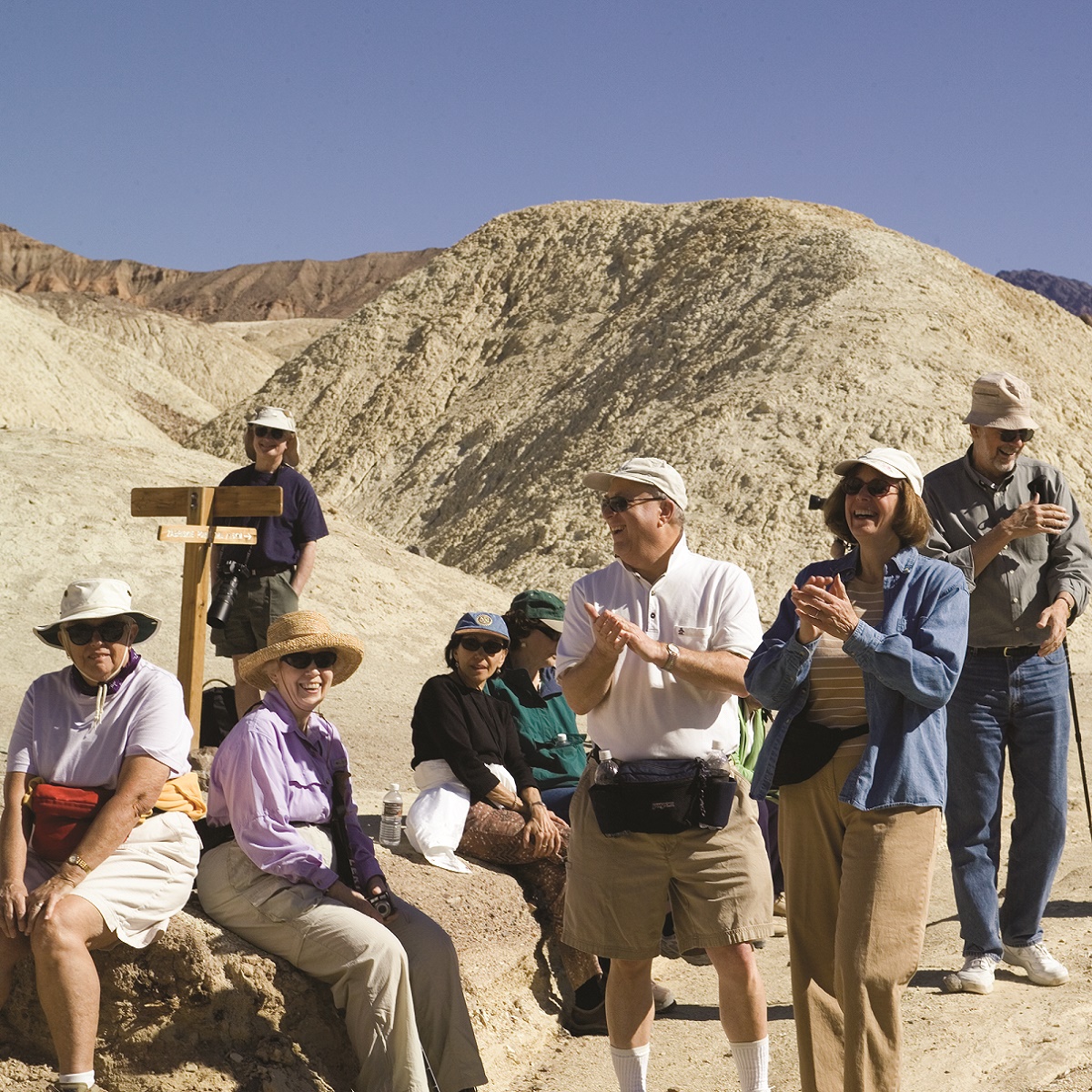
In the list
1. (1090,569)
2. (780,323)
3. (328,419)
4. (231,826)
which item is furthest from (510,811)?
(328,419)

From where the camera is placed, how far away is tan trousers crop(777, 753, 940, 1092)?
12.7 feet

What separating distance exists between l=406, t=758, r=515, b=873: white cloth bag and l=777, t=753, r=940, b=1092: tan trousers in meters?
1.80

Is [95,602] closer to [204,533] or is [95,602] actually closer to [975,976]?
[204,533]

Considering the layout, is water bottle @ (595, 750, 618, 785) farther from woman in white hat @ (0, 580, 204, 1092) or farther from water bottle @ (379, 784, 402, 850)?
water bottle @ (379, 784, 402, 850)

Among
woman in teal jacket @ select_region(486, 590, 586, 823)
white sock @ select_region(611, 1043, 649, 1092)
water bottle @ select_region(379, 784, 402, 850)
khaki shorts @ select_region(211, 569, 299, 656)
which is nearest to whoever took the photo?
white sock @ select_region(611, 1043, 649, 1092)

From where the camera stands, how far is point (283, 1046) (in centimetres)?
461

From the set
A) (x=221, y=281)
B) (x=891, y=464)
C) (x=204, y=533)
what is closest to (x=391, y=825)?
(x=204, y=533)

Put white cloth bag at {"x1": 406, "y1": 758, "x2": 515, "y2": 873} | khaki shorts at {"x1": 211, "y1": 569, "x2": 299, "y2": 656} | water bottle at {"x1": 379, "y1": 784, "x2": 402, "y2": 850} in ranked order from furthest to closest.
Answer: khaki shorts at {"x1": 211, "y1": 569, "x2": 299, "y2": 656} < water bottle at {"x1": 379, "y1": 784, "x2": 402, "y2": 850} < white cloth bag at {"x1": 406, "y1": 758, "x2": 515, "y2": 873}

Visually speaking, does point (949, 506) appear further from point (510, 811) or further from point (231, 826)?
point (231, 826)

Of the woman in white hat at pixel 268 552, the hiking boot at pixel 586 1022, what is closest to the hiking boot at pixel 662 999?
the hiking boot at pixel 586 1022

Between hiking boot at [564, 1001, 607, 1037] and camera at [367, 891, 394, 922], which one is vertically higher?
camera at [367, 891, 394, 922]

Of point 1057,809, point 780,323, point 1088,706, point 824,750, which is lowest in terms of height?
point 1088,706

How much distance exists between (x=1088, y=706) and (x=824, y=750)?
12.8 meters

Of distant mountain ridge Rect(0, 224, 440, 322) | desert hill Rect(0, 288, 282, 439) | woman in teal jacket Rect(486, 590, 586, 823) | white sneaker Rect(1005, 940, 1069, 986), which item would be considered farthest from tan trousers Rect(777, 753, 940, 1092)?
distant mountain ridge Rect(0, 224, 440, 322)
